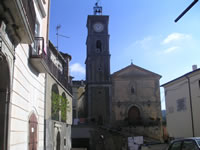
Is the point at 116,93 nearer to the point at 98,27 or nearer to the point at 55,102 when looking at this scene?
the point at 98,27

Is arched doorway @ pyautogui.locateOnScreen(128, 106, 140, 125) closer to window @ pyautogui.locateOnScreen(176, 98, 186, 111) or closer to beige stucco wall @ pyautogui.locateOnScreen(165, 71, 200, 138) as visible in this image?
beige stucco wall @ pyautogui.locateOnScreen(165, 71, 200, 138)

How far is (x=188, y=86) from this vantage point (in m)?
21.9

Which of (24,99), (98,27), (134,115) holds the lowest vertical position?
(134,115)

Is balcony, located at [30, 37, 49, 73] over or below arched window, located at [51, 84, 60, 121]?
over

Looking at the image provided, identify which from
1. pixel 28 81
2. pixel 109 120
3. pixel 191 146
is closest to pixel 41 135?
pixel 28 81

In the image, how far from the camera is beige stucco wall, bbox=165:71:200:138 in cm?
2072

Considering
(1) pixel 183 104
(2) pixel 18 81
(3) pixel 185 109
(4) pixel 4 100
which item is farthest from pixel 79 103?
(4) pixel 4 100

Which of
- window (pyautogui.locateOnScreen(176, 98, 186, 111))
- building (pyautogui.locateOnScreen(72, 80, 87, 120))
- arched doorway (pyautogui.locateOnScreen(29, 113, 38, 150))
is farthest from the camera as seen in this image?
building (pyautogui.locateOnScreen(72, 80, 87, 120))

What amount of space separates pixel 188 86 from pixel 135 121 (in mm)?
19792

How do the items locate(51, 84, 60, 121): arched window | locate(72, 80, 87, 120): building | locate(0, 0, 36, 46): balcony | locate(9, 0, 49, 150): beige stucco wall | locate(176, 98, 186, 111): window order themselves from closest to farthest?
locate(0, 0, 36, 46): balcony < locate(9, 0, 49, 150): beige stucco wall < locate(51, 84, 60, 121): arched window < locate(176, 98, 186, 111): window < locate(72, 80, 87, 120): building

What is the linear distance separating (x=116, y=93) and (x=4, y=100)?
1418 inches

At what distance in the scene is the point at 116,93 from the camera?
41750 mm

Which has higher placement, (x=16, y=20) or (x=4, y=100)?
(x=16, y=20)

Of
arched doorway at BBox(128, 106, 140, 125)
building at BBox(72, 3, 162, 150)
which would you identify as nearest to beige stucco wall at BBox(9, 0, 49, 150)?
building at BBox(72, 3, 162, 150)
